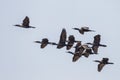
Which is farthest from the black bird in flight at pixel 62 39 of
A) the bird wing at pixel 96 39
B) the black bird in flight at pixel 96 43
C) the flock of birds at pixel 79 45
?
the bird wing at pixel 96 39

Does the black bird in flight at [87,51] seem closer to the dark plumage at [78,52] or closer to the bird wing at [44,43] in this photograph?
the dark plumage at [78,52]

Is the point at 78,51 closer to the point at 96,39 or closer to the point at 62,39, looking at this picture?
the point at 62,39

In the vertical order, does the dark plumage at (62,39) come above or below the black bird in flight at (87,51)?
above

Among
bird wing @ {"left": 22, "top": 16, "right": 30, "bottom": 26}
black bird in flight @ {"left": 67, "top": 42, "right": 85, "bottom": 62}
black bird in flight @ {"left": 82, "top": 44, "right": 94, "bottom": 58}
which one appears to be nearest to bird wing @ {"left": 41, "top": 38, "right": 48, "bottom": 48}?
black bird in flight @ {"left": 67, "top": 42, "right": 85, "bottom": 62}

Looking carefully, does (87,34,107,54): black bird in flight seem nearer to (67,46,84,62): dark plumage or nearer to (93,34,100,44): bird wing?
(93,34,100,44): bird wing

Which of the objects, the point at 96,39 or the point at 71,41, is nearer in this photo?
the point at 71,41

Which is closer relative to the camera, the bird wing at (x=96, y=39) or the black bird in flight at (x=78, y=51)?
the black bird in flight at (x=78, y=51)

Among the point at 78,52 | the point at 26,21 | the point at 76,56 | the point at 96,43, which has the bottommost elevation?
the point at 76,56

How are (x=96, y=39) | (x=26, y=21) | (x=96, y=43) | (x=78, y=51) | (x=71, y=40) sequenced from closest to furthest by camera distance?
(x=26, y=21), (x=78, y=51), (x=71, y=40), (x=96, y=43), (x=96, y=39)

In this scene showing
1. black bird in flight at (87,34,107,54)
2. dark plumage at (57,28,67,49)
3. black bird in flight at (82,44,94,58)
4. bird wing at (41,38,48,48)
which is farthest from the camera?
black bird in flight at (87,34,107,54)

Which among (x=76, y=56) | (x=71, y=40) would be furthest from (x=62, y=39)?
(x=76, y=56)

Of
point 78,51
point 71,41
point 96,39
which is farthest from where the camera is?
point 96,39

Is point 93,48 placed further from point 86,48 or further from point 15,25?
point 15,25

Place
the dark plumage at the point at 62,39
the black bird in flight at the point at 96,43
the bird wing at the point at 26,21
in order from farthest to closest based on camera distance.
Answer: the black bird in flight at the point at 96,43 → the dark plumage at the point at 62,39 → the bird wing at the point at 26,21
